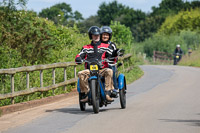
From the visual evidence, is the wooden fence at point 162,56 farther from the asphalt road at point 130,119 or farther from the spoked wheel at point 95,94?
the spoked wheel at point 95,94

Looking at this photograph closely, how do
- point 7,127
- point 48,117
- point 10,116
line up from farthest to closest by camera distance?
point 10,116 < point 48,117 < point 7,127

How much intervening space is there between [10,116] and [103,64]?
2.51 m

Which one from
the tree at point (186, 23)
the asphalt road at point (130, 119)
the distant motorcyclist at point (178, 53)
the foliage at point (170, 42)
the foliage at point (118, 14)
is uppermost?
→ the foliage at point (118, 14)

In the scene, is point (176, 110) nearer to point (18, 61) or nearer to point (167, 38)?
point (18, 61)

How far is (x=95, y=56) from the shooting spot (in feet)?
38.7

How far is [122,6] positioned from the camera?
464ft

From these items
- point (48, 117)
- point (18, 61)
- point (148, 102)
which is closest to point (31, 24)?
point (18, 61)

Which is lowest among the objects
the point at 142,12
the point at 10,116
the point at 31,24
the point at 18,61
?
the point at 10,116

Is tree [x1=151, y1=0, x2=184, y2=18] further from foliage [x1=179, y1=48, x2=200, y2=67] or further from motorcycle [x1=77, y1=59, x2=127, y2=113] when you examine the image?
motorcycle [x1=77, y1=59, x2=127, y2=113]

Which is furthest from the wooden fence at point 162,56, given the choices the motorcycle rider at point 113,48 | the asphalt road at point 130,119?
the motorcycle rider at point 113,48

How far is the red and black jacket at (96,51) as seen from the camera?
11.8 metres

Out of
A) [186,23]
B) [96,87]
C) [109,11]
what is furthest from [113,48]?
[109,11]

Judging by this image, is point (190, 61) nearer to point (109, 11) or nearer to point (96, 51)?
point (96, 51)

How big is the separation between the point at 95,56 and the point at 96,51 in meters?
0.13
